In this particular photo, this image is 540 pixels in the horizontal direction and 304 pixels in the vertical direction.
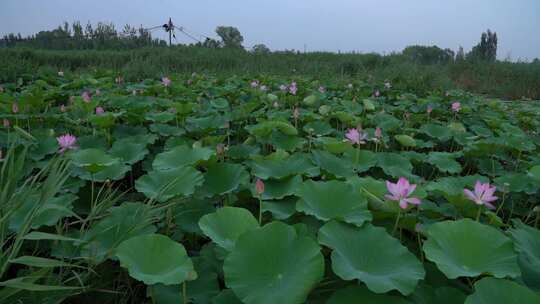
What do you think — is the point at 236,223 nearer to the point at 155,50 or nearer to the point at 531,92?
the point at 155,50

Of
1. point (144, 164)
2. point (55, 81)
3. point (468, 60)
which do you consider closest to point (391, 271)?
point (144, 164)

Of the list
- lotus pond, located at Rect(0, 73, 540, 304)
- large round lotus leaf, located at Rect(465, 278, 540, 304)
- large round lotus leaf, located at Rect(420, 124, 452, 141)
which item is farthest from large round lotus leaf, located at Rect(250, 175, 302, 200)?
large round lotus leaf, located at Rect(420, 124, 452, 141)

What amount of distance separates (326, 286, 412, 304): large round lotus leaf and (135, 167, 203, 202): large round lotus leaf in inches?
23.4

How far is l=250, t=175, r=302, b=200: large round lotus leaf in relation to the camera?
126 centimetres

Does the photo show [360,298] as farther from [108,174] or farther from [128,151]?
[128,151]

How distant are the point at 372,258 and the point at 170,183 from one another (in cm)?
66

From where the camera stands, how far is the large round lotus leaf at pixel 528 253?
2.98 feet

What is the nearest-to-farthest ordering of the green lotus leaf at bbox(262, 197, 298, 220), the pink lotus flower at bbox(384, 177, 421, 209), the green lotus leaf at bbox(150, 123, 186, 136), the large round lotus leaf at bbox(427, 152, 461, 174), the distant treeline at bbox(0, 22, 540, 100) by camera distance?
1. the pink lotus flower at bbox(384, 177, 421, 209)
2. the green lotus leaf at bbox(262, 197, 298, 220)
3. the large round lotus leaf at bbox(427, 152, 461, 174)
4. the green lotus leaf at bbox(150, 123, 186, 136)
5. the distant treeline at bbox(0, 22, 540, 100)

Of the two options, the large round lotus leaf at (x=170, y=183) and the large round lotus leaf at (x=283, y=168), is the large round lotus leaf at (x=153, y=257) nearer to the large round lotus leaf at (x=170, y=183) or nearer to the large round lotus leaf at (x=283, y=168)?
the large round lotus leaf at (x=170, y=183)

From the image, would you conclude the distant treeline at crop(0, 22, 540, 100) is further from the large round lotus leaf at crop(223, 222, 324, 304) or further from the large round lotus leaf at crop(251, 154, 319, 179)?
the large round lotus leaf at crop(223, 222, 324, 304)

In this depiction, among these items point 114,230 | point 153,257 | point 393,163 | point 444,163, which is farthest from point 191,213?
point 444,163

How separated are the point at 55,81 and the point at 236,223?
3.75 meters

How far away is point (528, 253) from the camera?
37.7 inches

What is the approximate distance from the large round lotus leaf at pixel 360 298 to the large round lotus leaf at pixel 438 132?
5.83 ft
